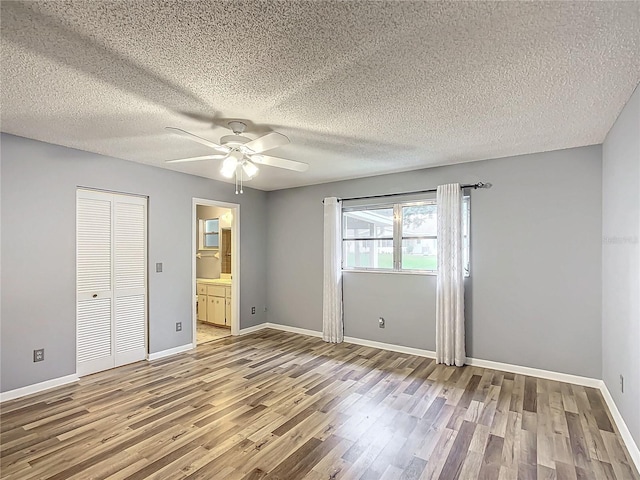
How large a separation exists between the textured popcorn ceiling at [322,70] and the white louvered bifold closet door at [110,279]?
908mm

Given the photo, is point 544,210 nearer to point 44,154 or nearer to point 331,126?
point 331,126

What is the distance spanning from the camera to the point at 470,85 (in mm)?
2268

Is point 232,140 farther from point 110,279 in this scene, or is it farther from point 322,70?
point 110,279


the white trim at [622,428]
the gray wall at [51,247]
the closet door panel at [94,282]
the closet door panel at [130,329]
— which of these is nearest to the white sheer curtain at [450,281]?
the white trim at [622,428]

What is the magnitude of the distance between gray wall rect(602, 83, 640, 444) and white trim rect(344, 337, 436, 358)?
1837 mm

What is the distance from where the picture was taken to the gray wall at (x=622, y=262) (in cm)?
230

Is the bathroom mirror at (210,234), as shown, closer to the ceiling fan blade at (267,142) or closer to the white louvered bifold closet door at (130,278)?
the white louvered bifold closet door at (130,278)

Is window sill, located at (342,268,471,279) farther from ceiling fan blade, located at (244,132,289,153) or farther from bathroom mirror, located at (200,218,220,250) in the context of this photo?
bathroom mirror, located at (200,218,220,250)

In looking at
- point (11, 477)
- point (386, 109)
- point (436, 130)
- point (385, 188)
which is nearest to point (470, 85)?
point (386, 109)

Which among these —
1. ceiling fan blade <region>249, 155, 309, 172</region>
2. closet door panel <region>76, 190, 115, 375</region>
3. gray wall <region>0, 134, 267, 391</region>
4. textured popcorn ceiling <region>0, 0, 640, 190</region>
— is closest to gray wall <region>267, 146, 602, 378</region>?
Result: textured popcorn ceiling <region>0, 0, 640, 190</region>

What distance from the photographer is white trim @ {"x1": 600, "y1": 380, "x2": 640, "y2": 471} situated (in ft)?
7.36

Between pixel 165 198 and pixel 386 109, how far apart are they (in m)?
3.31

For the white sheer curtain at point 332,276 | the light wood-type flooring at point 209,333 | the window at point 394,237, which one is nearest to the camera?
the window at point 394,237

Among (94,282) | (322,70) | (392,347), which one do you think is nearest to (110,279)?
(94,282)
